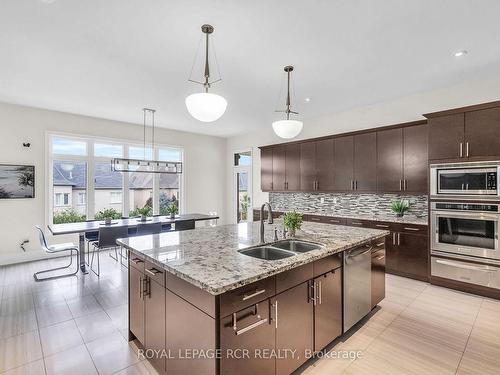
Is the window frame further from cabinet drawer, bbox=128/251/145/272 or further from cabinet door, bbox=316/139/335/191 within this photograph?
cabinet drawer, bbox=128/251/145/272

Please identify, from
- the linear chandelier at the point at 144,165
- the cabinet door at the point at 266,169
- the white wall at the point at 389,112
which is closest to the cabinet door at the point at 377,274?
the white wall at the point at 389,112

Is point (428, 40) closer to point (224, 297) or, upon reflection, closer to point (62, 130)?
point (224, 297)

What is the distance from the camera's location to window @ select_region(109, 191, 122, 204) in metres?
5.89

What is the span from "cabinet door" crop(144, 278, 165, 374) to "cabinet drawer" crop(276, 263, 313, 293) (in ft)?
2.67

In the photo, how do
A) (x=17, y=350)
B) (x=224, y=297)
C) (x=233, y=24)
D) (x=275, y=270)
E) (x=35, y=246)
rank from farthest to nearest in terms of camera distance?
(x=35, y=246), (x=233, y=24), (x=17, y=350), (x=275, y=270), (x=224, y=297)

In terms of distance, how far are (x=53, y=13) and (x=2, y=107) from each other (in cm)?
351

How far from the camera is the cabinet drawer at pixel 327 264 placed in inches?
79.2

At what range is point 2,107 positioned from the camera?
4.56 meters

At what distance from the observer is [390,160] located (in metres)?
4.24

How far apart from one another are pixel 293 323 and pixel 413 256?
2.91 meters

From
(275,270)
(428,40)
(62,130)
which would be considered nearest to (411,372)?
(275,270)

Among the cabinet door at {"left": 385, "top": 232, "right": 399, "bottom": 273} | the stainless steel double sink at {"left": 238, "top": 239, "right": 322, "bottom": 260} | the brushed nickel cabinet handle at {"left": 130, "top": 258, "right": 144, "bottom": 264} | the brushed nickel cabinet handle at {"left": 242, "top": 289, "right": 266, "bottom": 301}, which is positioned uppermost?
the stainless steel double sink at {"left": 238, "top": 239, "right": 322, "bottom": 260}

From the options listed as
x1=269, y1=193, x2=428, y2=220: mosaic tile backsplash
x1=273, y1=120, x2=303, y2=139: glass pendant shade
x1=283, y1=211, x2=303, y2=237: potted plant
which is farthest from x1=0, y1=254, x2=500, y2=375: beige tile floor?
x1=273, y1=120, x2=303, y2=139: glass pendant shade

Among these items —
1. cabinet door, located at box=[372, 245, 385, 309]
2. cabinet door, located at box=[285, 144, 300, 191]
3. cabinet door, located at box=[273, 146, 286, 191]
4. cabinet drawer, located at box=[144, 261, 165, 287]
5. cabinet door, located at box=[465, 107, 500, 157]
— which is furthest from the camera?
cabinet door, located at box=[273, 146, 286, 191]
